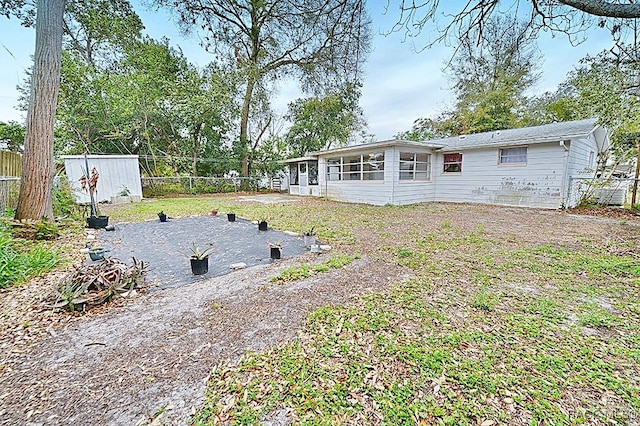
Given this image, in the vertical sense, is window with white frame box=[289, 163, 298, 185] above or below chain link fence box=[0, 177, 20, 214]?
above

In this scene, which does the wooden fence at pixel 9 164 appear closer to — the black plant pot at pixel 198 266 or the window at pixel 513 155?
the black plant pot at pixel 198 266

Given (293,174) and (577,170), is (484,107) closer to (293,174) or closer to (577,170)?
(577,170)

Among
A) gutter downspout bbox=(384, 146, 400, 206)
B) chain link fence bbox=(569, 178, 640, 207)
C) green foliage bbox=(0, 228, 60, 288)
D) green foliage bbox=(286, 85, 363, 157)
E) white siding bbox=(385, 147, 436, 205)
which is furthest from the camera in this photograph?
green foliage bbox=(286, 85, 363, 157)

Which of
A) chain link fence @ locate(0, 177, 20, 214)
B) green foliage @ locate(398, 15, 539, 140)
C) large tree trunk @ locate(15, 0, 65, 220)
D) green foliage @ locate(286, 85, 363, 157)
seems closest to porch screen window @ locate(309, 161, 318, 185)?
green foliage @ locate(286, 85, 363, 157)

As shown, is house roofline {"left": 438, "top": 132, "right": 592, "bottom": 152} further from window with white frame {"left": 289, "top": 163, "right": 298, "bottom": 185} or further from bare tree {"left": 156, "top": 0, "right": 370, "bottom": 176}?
window with white frame {"left": 289, "top": 163, "right": 298, "bottom": 185}

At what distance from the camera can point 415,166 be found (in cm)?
1071

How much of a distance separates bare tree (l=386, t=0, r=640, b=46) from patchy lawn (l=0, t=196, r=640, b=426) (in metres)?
3.24

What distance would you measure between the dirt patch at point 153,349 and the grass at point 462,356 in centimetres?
18

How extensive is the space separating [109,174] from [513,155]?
14.9 meters

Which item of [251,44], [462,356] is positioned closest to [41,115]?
[462,356]

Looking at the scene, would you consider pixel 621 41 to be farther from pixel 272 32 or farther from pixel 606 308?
pixel 272 32

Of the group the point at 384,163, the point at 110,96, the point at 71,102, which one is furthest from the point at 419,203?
the point at 71,102

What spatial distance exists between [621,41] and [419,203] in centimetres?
702

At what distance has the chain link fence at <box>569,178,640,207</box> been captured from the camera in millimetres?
8516
